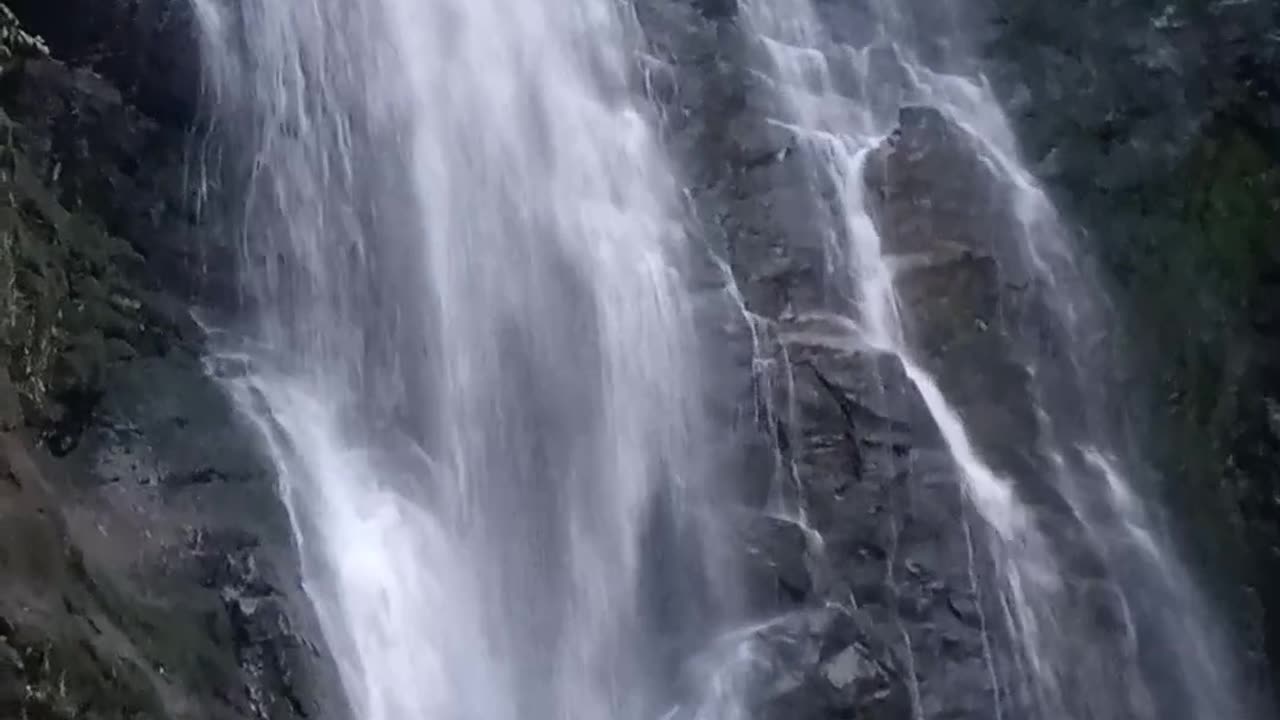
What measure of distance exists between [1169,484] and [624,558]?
440 cm

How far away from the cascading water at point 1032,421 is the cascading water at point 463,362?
156 centimetres

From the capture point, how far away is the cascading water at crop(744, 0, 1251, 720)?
9539 millimetres

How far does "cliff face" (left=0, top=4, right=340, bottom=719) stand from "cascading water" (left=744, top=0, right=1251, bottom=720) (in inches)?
179

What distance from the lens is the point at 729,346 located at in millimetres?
9938

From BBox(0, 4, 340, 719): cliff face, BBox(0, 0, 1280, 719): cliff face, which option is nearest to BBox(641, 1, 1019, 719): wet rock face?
BBox(0, 0, 1280, 719): cliff face

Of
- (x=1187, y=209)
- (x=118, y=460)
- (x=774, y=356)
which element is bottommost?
(x=118, y=460)

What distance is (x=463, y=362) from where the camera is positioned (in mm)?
9438

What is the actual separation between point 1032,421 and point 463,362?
4.37 meters

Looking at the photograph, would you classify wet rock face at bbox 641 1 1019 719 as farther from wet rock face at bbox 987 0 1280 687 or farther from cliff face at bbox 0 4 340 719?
cliff face at bbox 0 4 340 719

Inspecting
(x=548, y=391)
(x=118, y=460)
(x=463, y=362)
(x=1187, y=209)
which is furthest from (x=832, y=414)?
(x=118, y=460)

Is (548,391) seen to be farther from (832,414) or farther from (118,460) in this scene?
(118,460)

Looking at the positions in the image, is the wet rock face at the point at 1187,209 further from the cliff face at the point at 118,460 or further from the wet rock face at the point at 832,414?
the cliff face at the point at 118,460

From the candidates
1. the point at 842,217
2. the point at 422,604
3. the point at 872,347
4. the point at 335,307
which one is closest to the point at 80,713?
the point at 422,604

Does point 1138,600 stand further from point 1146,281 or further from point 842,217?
point 842,217
